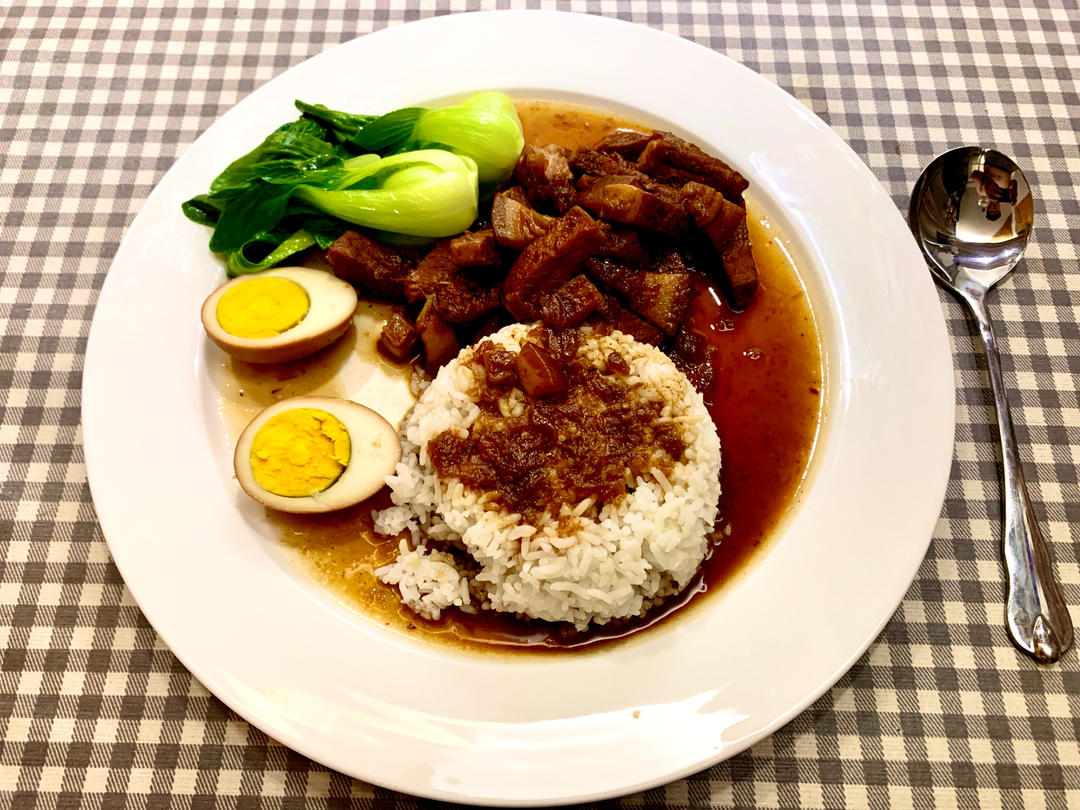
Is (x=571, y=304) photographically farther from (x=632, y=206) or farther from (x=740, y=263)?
(x=740, y=263)

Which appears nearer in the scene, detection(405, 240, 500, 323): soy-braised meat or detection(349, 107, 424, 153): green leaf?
detection(405, 240, 500, 323): soy-braised meat

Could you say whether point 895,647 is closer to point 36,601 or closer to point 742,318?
point 742,318

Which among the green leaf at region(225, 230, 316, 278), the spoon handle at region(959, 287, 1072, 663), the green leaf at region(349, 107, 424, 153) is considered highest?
→ the green leaf at region(349, 107, 424, 153)

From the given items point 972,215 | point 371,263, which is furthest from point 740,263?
point 371,263

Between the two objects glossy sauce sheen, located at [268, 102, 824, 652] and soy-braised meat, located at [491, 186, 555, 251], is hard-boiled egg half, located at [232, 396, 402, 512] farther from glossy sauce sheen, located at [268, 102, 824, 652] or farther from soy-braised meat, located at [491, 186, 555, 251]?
soy-braised meat, located at [491, 186, 555, 251]

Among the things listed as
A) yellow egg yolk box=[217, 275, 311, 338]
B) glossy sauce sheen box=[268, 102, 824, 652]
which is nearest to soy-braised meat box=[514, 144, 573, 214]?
glossy sauce sheen box=[268, 102, 824, 652]

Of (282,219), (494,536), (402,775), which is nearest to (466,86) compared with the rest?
(282,219)

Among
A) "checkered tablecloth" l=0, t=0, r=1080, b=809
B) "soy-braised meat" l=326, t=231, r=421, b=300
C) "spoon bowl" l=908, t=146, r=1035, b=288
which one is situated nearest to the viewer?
"checkered tablecloth" l=0, t=0, r=1080, b=809
